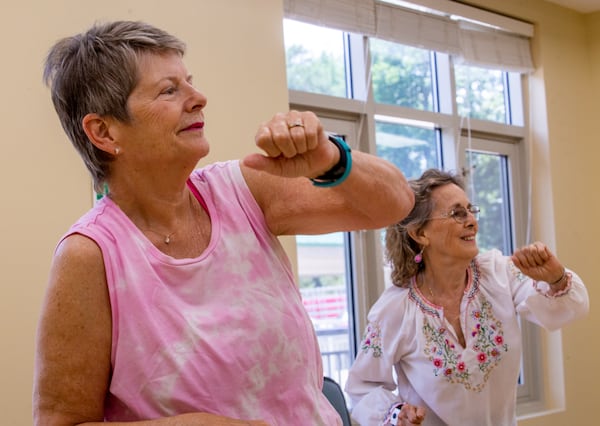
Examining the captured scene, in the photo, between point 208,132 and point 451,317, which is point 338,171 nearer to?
point 451,317

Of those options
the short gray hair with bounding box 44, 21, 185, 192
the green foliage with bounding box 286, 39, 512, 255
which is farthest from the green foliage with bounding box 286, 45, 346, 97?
the short gray hair with bounding box 44, 21, 185, 192

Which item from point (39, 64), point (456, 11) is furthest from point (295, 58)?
point (39, 64)

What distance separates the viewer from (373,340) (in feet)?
9.25

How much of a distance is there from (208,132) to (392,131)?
152cm

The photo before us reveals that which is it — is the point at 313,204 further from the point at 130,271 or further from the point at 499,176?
the point at 499,176

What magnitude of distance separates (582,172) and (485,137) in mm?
769

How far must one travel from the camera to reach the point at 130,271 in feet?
4.21

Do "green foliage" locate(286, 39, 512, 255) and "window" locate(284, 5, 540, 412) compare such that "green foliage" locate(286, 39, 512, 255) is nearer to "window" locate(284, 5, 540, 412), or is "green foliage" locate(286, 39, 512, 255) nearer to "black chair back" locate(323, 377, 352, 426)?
"window" locate(284, 5, 540, 412)

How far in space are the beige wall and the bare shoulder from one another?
138 cm

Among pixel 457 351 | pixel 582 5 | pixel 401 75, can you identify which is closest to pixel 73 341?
pixel 457 351

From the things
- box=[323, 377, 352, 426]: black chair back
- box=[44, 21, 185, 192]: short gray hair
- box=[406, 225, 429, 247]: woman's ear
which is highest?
box=[44, 21, 185, 192]: short gray hair

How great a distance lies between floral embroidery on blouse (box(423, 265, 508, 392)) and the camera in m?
2.71

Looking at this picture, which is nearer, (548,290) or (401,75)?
(548,290)

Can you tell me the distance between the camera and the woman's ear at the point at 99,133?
1.37 metres
